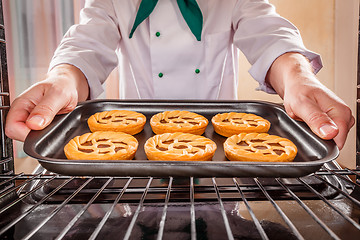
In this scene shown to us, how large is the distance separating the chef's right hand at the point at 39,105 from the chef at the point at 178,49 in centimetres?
1

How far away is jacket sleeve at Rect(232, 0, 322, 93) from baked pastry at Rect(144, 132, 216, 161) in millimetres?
589

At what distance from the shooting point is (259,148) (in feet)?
3.40

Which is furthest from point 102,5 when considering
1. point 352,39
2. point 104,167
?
point 352,39

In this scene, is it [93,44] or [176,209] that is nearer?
[176,209]

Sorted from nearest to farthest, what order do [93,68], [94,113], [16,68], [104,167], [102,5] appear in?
[104,167]
[94,113]
[93,68]
[102,5]
[16,68]

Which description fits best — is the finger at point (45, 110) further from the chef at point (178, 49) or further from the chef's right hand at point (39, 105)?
the chef at point (178, 49)

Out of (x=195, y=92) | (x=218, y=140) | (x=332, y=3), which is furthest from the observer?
(x=332, y=3)

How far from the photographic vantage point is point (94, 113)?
4.58 ft

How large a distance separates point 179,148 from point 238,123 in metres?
0.34

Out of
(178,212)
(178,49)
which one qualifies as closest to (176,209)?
(178,212)

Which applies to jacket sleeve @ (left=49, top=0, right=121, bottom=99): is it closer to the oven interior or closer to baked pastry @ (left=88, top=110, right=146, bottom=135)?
baked pastry @ (left=88, top=110, right=146, bottom=135)

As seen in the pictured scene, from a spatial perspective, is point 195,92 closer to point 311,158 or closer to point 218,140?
point 218,140

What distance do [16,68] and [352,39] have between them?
397 centimetres

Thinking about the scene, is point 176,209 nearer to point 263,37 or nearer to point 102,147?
point 102,147
